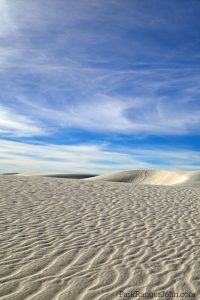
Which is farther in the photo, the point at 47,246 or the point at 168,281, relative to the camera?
the point at 47,246

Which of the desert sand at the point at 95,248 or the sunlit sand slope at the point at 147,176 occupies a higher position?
the sunlit sand slope at the point at 147,176

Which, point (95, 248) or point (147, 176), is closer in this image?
point (95, 248)

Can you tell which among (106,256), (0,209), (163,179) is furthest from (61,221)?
(163,179)

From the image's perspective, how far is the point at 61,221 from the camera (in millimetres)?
9930

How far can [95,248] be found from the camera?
7.40 meters

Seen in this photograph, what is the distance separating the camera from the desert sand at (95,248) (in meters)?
5.39

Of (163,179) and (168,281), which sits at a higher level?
(163,179)

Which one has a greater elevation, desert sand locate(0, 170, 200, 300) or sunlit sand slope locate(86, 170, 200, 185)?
sunlit sand slope locate(86, 170, 200, 185)

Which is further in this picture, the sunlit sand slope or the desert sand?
the sunlit sand slope

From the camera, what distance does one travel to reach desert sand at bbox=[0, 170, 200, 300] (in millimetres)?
5387

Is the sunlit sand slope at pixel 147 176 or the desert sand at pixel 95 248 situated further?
the sunlit sand slope at pixel 147 176

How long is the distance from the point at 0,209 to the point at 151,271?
21.8 feet

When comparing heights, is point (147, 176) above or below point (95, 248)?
above

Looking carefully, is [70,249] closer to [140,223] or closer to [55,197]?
[140,223]
